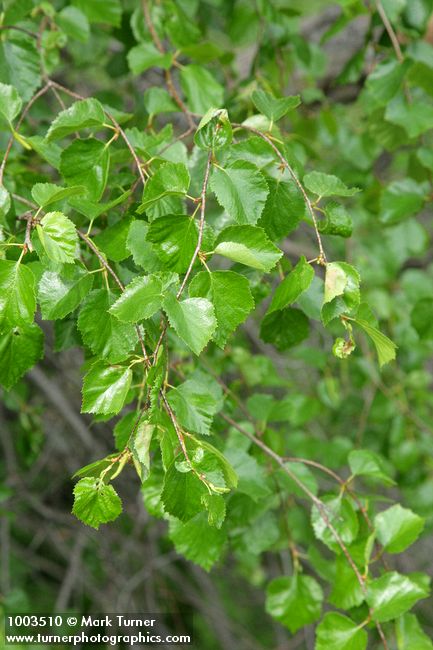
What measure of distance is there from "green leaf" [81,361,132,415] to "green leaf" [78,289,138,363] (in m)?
0.01

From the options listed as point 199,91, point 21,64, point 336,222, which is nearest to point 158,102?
point 199,91

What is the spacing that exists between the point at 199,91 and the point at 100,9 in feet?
0.84

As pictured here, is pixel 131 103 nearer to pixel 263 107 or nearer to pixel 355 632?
pixel 263 107

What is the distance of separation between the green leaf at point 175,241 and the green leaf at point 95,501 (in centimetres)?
20

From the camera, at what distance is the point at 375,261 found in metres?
2.04

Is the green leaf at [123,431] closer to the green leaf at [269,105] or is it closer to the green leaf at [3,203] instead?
the green leaf at [3,203]

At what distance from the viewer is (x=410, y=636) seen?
0.86 metres

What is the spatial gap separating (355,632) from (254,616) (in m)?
2.32

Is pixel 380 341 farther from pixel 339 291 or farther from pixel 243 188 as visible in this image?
pixel 243 188

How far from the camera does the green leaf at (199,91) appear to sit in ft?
3.40

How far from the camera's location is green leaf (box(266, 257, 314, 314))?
0.64m

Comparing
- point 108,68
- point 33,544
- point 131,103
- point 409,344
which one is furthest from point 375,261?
point 33,544

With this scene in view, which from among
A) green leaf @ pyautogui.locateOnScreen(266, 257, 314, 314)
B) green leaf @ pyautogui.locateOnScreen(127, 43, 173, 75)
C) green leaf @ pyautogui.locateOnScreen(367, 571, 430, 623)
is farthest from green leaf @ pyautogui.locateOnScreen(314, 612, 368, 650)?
green leaf @ pyautogui.locateOnScreen(127, 43, 173, 75)

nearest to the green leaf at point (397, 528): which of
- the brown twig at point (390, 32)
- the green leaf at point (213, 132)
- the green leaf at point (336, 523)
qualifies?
the green leaf at point (336, 523)
